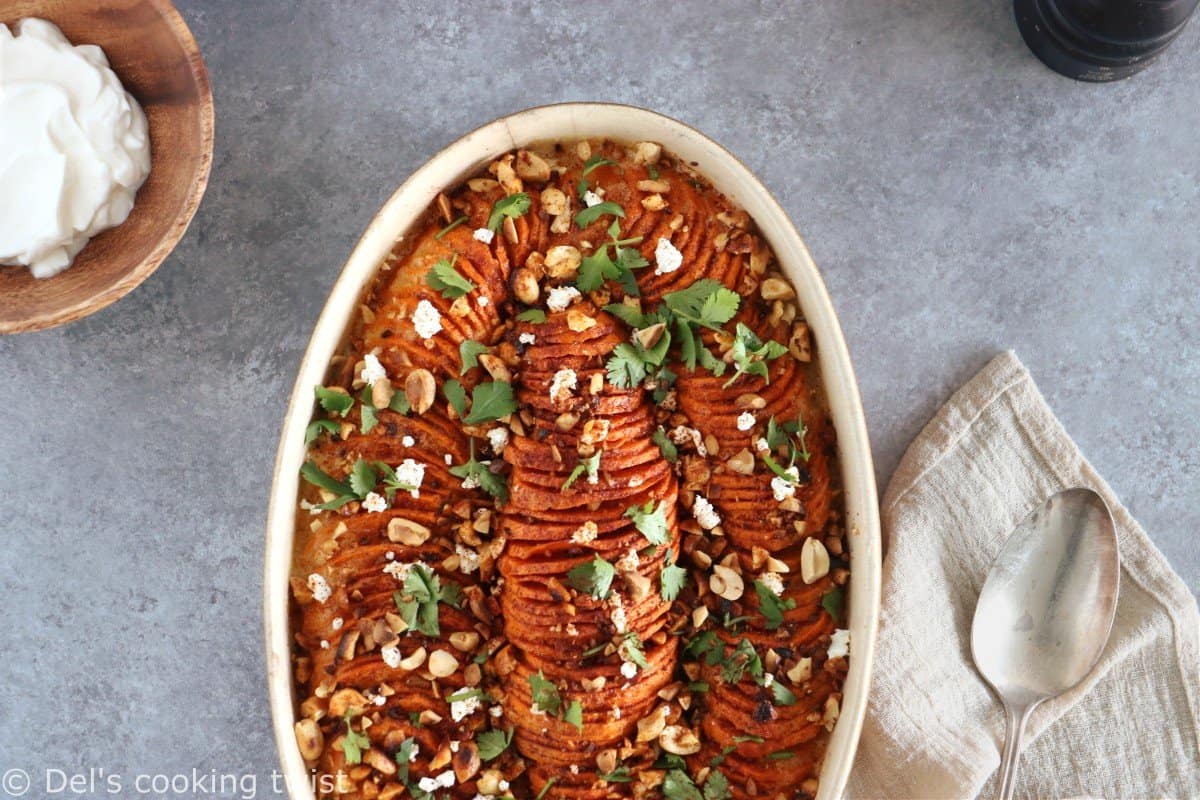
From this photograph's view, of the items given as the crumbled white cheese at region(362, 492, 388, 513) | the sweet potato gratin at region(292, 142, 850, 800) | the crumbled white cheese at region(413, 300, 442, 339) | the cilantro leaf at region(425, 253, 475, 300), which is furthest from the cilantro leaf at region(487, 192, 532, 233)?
the crumbled white cheese at region(362, 492, 388, 513)

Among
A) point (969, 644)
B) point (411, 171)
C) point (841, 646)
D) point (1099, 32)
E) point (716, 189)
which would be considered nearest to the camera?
point (841, 646)

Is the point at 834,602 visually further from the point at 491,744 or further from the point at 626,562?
the point at 491,744

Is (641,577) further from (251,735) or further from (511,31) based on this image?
(511,31)

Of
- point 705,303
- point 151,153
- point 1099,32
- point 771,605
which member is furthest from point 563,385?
point 1099,32

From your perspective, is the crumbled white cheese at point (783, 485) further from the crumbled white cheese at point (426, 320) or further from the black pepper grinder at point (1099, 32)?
the black pepper grinder at point (1099, 32)

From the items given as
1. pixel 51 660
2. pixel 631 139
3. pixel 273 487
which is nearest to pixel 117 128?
pixel 273 487

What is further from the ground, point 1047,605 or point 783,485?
point 783,485

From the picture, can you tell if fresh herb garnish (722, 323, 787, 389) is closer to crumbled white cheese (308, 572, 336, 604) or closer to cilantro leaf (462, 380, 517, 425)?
cilantro leaf (462, 380, 517, 425)

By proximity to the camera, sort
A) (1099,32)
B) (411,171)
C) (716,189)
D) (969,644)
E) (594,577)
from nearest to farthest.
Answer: (594,577) → (716,189) → (1099,32) → (969,644) → (411,171)
